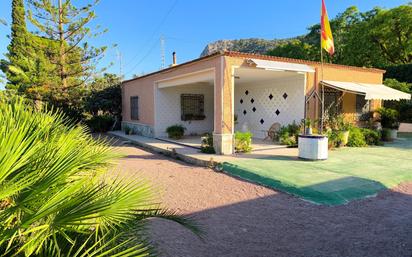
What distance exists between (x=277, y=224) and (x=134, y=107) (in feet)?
44.2

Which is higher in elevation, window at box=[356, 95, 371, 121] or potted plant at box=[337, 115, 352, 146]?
window at box=[356, 95, 371, 121]

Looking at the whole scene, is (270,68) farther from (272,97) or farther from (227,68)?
(272,97)

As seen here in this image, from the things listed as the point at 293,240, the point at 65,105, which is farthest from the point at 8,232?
the point at 65,105

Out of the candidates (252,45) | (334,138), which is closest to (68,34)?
(334,138)

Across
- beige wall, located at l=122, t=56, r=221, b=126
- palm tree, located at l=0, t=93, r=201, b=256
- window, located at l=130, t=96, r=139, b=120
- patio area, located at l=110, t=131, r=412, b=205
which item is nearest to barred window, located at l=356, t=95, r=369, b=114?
patio area, located at l=110, t=131, r=412, b=205

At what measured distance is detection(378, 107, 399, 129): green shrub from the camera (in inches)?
499

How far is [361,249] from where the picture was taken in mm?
3373

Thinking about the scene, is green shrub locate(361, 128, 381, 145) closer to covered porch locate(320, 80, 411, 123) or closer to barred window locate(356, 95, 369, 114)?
covered porch locate(320, 80, 411, 123)

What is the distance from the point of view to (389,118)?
1277 cm

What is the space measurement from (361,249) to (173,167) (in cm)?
545

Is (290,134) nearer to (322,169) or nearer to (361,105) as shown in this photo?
(322,169)

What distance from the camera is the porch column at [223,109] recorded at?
29.4ft

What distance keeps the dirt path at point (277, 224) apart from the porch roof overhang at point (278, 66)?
4.44 meters

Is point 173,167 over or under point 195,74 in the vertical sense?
under
